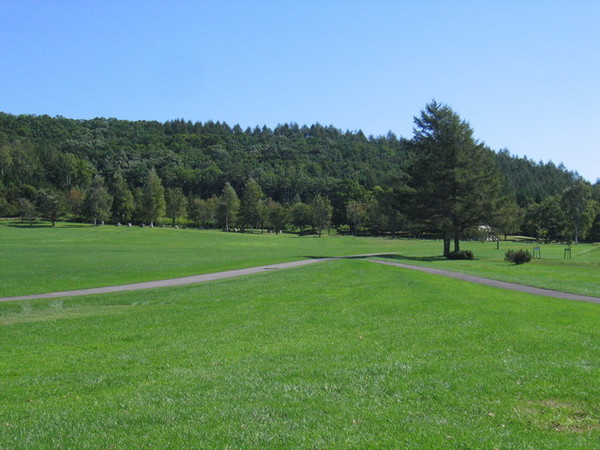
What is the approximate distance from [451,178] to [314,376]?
45108mm

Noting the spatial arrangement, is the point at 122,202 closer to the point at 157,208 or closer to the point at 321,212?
the point at 157,208

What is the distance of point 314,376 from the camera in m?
8.52

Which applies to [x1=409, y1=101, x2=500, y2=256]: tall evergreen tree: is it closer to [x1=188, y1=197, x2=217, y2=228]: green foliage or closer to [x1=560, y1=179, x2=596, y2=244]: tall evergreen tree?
[x1=560, y1=179, x2=596, y2=244]: tall evergreen tree

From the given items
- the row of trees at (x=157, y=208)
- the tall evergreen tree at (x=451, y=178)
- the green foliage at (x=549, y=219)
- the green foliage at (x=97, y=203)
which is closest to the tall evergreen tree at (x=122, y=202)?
the row of trees at (x=157, y=208)

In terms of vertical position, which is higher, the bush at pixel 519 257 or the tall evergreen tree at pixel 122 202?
the tall evergreen tree at pixel 122 202

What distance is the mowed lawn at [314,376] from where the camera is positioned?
6070mm

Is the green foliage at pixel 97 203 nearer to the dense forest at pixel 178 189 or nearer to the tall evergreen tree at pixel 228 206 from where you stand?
the dense forest at pixel 178 189

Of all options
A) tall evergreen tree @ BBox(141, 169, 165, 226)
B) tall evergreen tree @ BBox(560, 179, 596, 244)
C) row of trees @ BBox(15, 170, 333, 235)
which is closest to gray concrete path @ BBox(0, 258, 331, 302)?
row of trees @ BBox(15, 170, 333, 235)

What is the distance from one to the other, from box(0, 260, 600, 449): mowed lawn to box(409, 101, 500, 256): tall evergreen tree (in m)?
34.6

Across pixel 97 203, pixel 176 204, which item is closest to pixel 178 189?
pixel 176 204

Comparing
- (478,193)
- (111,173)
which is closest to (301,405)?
(478,193)

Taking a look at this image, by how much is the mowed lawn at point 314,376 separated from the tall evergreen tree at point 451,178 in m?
34.6

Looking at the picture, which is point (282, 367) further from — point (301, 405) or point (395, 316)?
point (395, 316)

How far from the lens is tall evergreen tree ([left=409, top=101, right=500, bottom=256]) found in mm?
50344
